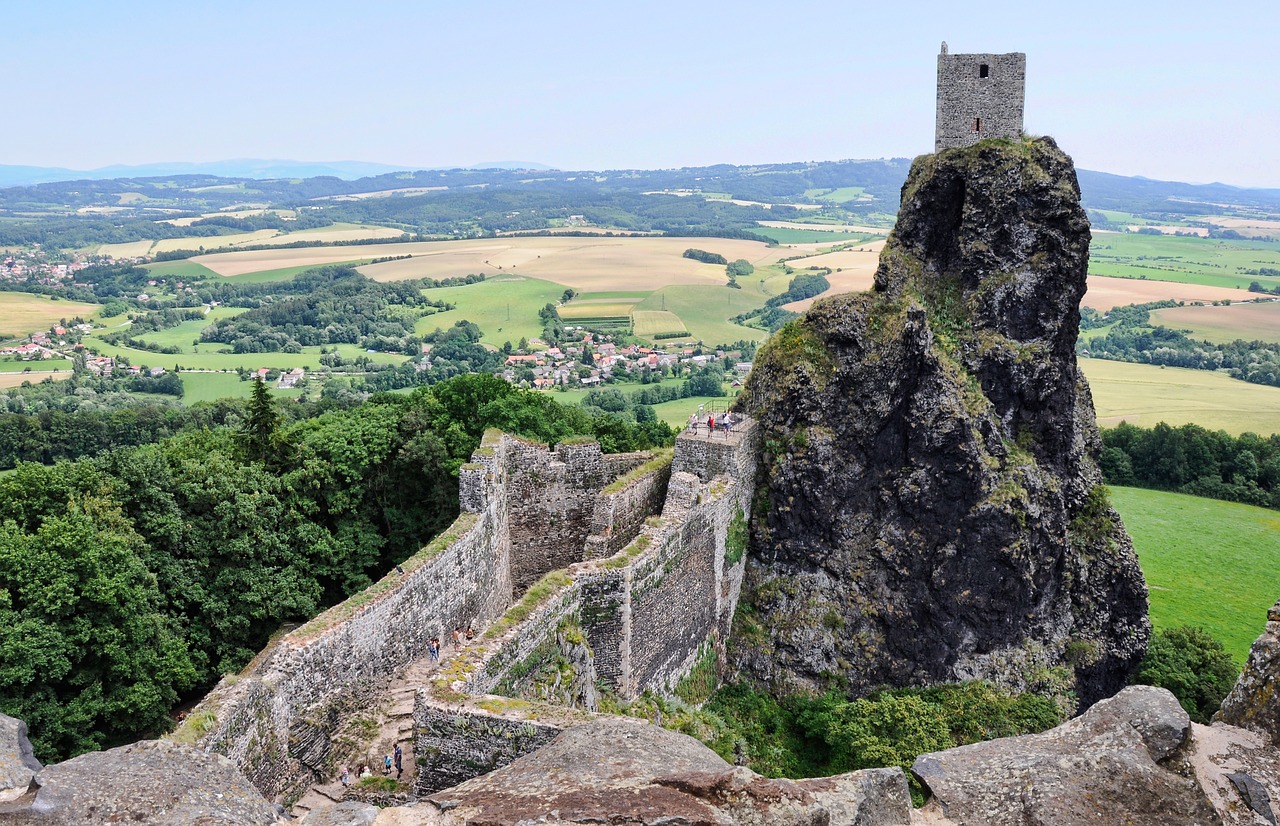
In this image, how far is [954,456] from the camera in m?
32.8

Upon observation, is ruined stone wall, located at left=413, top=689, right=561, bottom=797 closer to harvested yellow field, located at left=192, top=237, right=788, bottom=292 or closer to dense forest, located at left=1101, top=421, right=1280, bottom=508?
dense forest, located at left=1101, top=421, right=1280, bottom=508

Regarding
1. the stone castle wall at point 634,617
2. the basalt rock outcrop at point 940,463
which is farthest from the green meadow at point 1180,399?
the stone castle wall at point 634,617

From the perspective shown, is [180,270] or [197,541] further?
[180,270]

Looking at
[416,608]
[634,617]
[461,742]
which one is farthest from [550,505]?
[461,742]

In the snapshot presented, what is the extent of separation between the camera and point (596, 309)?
468 ft

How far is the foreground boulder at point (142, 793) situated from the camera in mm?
9375

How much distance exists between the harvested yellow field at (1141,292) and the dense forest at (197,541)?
142 m

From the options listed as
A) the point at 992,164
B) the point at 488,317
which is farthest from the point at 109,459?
the point at 488,317

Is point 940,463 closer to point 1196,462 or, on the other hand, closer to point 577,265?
point 1196,462

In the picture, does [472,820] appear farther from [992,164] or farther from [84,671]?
Result: [992,164]

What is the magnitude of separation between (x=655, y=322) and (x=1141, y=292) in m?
89.5

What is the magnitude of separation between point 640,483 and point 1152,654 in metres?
25.6

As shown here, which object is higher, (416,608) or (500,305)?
(416,608)

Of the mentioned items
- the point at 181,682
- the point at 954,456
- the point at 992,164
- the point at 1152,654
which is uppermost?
the point at 992,164
